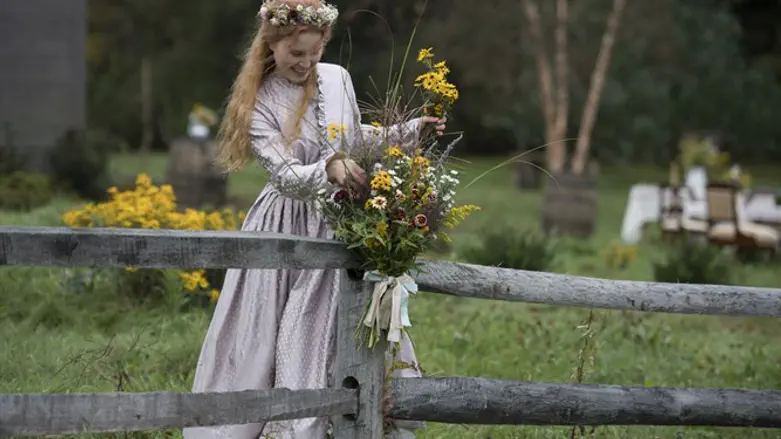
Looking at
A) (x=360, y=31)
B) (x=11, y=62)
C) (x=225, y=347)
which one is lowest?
(x=225, y=347)

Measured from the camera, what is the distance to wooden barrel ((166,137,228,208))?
54.3 ft

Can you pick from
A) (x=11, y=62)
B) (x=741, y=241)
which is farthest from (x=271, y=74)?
(x=11, y=62)

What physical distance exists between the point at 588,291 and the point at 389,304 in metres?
0.96

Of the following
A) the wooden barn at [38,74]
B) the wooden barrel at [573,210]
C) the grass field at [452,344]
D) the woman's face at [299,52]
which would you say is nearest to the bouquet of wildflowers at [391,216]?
the woman's face at [299,52]

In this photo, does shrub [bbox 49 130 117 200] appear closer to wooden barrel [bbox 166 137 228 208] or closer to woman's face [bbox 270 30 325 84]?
wooden barrel [bbox 166 137 228 208]

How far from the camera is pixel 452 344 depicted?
766 centimetres

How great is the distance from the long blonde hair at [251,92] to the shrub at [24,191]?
749 cm

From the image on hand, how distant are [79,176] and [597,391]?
11.6 meters

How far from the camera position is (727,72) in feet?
109

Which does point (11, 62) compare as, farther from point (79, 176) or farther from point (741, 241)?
point (741, 241)

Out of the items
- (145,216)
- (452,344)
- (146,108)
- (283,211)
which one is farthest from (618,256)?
(146,108)

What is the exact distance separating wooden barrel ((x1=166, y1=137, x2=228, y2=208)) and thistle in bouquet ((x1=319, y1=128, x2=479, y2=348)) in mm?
12231

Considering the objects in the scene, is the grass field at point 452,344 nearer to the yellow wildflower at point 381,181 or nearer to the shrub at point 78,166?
the yellow wildflower at point 381,181

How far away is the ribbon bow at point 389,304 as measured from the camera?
4.15 m
